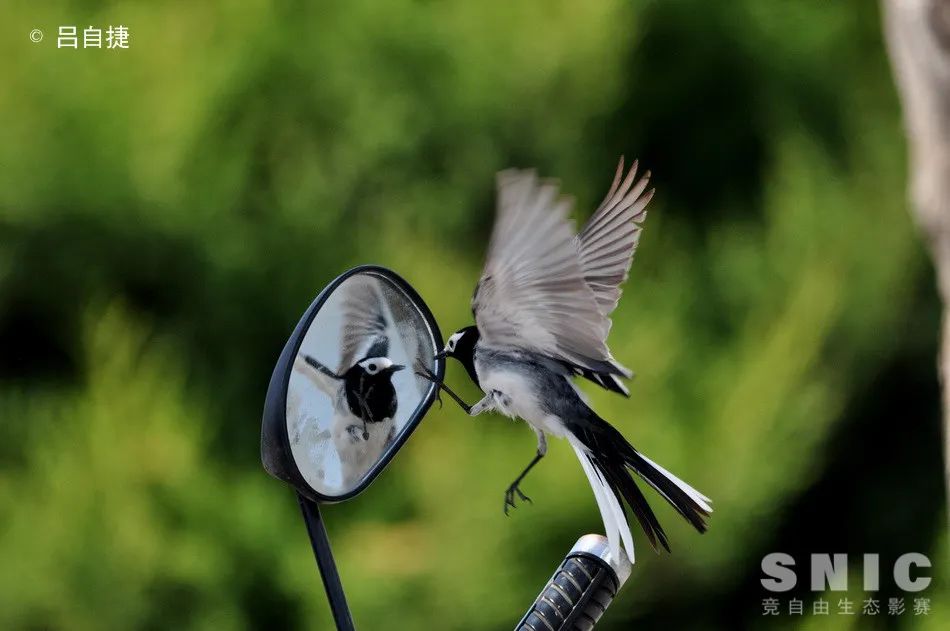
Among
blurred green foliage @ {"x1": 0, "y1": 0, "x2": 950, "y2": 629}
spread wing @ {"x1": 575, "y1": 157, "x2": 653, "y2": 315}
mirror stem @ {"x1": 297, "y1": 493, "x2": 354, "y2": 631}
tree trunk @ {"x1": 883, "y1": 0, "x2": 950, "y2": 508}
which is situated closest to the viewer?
mirror stem @ {"x1": 297, "y1": 493, "x2": 354, "y2": 631}

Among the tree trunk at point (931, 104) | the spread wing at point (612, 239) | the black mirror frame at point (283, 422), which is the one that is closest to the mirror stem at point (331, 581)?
the black mirror frame at point (283, 422)

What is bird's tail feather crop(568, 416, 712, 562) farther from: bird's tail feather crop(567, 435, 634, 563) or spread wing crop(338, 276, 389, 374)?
spread wing crop(338, 276, 389, 374)

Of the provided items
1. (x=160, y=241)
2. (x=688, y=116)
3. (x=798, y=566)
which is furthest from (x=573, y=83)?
(x=798, y=566)

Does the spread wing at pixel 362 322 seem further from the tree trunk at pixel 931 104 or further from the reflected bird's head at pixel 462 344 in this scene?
Answer: the tree trunk at pixel 931 104

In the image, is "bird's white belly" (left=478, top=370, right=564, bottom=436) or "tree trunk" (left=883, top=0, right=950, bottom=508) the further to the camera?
"tree trunk" (left=883, top=0, right=950, bottom=508)

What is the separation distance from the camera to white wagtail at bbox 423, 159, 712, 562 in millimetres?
705

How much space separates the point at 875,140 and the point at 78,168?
130 cm

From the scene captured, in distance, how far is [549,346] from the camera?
29.2 inches

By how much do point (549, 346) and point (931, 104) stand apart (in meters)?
0.61

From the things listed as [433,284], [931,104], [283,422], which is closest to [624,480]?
[283,422]

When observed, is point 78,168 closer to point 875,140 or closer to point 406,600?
point 406,600

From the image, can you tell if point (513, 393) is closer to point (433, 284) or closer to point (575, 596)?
point (575, 596)

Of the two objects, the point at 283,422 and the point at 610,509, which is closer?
the point at 283,422

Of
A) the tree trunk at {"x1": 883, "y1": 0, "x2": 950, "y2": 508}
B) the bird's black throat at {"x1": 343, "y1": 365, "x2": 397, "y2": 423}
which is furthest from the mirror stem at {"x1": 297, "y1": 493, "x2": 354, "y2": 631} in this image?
the tree trunk at {"x1": 883, "y1": 0, "x2": 950, "y2": 508}
